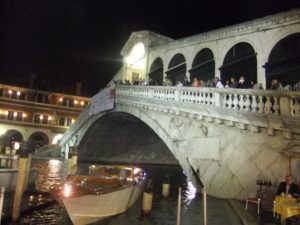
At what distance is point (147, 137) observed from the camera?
31359mm

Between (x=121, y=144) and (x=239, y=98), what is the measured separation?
22785 millimetres

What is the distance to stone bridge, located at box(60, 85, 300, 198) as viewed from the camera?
9992 mm

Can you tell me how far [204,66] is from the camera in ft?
60.3

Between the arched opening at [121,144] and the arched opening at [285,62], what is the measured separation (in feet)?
45.1

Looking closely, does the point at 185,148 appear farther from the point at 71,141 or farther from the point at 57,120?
the point at 57,120

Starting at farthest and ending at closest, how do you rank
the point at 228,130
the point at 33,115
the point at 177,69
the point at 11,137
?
the point at 33,115, the point at 11,137, the point at 177,69, the point at 228,130

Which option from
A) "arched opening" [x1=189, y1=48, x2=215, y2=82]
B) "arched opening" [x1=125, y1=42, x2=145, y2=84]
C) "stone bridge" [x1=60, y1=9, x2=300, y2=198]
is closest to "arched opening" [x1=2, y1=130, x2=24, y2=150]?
"arched opening" [x1=125, y1=42, x2=145, y2=84]

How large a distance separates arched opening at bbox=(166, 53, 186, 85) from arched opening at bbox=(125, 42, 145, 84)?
5475mm

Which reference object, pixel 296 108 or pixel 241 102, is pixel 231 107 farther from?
pixel 296 108

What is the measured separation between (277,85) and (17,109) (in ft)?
128

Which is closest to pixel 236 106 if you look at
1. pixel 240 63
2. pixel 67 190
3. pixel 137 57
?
pixel 240 63

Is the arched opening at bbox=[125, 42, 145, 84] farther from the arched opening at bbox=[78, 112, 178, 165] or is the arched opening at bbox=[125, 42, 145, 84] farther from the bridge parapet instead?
the bridge parapet

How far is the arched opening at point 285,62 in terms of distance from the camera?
13391mm

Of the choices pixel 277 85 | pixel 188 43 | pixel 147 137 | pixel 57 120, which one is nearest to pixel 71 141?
pixel 147 137
